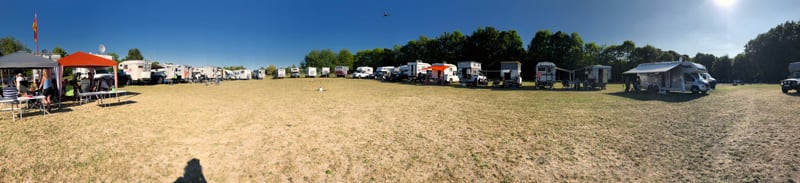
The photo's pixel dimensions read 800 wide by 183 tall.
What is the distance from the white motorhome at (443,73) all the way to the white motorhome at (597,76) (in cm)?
1069

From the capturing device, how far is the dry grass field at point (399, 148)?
13.4 ft

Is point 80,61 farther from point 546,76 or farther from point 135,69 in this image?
point 546,76

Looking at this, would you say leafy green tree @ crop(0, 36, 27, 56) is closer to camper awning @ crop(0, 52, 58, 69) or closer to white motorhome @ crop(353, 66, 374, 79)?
white motorhome @ crop(353, 66, 374, 79)

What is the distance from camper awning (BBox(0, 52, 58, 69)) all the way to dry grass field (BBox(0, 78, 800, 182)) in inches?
53.8

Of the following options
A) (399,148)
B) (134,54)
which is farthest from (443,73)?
(134,54)

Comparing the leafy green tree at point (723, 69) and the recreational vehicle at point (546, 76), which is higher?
the leafy green tree at point (723, 69)

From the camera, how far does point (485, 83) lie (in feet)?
81.0

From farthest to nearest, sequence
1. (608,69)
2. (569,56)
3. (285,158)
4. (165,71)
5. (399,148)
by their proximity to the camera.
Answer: (569,56) < (165,71) < (608,69) < (399,148) < (285,158)

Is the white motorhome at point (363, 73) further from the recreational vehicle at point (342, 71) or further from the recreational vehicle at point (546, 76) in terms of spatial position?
the recreational vehicle at point (546, 76)

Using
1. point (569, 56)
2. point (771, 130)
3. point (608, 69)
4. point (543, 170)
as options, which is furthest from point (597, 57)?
point (543, 170)

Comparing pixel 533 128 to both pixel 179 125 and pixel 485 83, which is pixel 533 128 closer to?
pixel 179 125

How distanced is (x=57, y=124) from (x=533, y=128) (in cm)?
1063

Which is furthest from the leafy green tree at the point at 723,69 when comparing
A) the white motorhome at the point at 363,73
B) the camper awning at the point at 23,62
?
the camper awning at the point at 23,62

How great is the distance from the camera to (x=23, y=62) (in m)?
8.80
